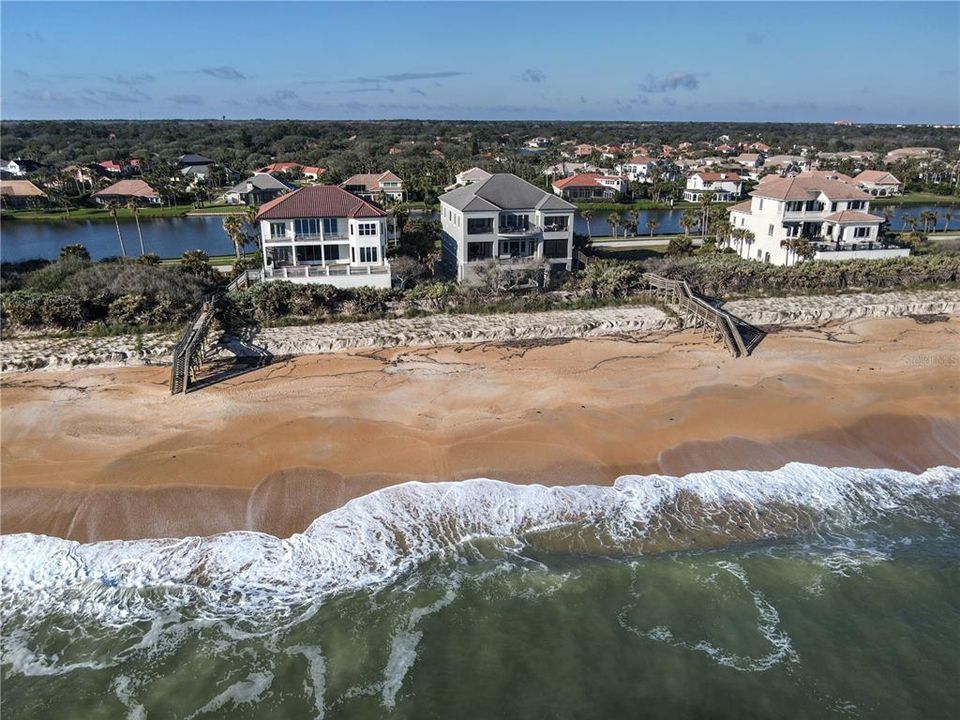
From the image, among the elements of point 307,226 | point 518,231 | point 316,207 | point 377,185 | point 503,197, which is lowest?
point 518,231

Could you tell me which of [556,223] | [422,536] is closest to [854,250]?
[556,223]

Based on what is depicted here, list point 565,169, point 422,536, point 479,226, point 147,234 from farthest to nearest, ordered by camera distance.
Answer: point 565,169 → point 147,234 → point 479,226 → point 422,536

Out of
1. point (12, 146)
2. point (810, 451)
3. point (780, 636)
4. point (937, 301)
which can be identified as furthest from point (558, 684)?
point (12, 146)

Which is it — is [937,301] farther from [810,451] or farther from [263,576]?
[263,576]

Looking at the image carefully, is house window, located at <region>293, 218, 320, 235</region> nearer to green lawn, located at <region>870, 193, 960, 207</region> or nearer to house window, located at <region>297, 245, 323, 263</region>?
house window, located at <region>297, 245, 323, 263</region>

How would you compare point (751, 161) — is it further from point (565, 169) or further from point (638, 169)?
point (565, 169)

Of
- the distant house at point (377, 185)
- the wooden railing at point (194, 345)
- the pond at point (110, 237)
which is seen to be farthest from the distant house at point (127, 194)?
the wooden railing at point (194, 345)

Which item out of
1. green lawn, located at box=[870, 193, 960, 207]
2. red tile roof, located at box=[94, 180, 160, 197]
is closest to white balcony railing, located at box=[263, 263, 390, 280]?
red tile roof, located at box=[94, 180, 160, 197]
